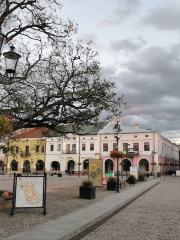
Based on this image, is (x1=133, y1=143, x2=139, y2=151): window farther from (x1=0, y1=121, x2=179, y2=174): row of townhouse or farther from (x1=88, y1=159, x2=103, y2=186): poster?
(x1=88, y1=159, x2=103, y2=186): poster

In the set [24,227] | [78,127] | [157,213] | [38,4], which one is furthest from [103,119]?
[24,227]

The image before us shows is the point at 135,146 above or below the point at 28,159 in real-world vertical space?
above

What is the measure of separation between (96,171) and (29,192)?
1181 centimetres

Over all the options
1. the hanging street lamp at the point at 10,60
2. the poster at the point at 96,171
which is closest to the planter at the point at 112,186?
the poster at the point at 96,171

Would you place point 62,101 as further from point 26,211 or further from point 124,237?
point 124,237

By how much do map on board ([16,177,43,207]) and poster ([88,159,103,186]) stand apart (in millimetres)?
11369

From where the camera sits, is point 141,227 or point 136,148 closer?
point 141,227

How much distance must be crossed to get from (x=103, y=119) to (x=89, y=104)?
1396 mm

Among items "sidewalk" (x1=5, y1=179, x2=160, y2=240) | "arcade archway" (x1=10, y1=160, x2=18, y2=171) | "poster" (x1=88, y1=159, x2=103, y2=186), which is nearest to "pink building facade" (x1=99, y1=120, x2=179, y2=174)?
"arcade archway" (x1=10, y1=160, x2=18, y2=171)

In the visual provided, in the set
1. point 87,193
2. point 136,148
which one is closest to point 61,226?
point 87,193

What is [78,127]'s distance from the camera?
41.5ft

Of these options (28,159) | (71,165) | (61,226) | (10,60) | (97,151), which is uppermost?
(10,60)

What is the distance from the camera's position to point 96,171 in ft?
66.4

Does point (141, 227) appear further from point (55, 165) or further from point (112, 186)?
point (55, 165)
